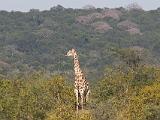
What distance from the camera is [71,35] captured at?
93875 mm

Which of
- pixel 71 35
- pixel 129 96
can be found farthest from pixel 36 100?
pixel 71 35

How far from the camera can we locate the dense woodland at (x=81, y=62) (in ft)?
80.6

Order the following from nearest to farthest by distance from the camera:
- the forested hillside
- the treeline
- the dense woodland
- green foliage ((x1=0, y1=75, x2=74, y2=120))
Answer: the treeline → the dense woodland → green foliage ((x1=0, y1=75, x2=74, y2=120)) → the forested hillside

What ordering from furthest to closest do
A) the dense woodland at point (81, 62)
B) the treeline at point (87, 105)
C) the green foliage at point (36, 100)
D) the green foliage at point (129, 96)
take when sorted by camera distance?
1. the green foliage at point (36, 100)
2. the dense woodland at point (81, 62)
3. the green foliage at point (129, 96)
4. the treeline at point (87, 105)

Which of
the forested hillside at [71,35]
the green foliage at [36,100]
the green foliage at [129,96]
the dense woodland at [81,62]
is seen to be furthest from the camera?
the forested hillside at [71,35]

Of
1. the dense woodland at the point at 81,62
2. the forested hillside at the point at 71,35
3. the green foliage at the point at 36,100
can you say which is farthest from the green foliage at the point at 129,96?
the forested hillside at the point at 71,35

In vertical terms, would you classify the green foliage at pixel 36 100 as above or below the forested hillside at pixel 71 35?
above

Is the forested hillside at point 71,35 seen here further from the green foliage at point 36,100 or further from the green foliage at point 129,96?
the green foliage at point 36,100

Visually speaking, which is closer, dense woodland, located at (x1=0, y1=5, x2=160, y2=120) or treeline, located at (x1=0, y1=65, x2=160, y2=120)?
treeline, located at (x1=0, y1=65, x2=160, y2=120)

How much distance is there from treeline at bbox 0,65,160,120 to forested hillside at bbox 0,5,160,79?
121 ft

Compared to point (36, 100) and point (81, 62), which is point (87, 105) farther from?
point (81, 62)

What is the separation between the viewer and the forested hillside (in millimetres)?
75425

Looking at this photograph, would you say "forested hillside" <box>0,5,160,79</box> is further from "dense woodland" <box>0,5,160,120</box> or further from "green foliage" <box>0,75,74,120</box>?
"green foliage" <box>0,75,74,120</box>

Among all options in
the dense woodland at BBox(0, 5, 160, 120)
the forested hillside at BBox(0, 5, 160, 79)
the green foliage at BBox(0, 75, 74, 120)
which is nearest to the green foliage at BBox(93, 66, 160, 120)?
the dense woodland at BBox(0, 5, 160, 120)
